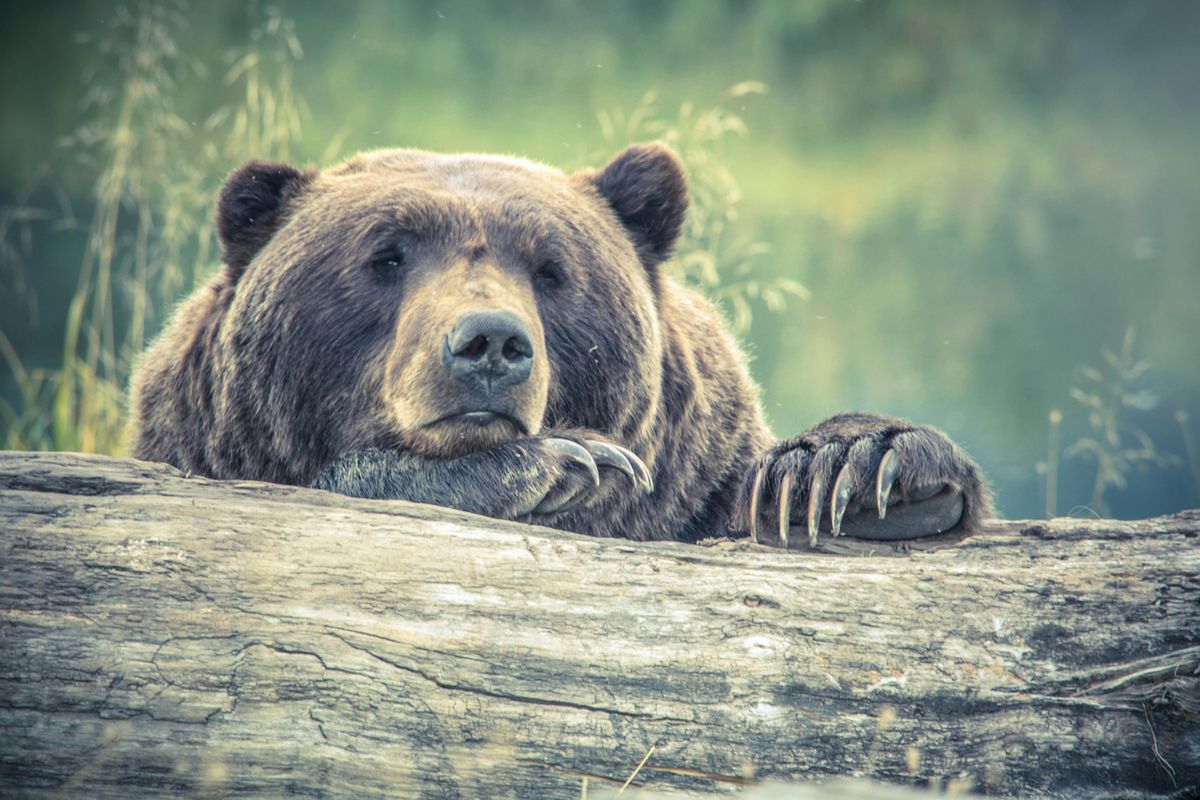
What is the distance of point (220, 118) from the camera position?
5.57 metres

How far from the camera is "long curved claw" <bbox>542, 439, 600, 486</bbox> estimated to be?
297 centimetres

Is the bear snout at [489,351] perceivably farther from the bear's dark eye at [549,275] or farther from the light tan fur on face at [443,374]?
the bear's dark eye at [549,275]

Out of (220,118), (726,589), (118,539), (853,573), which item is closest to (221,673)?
(118,539)

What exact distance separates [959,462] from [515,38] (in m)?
10.0

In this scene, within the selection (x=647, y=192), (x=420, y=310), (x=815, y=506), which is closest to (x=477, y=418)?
(x=420, y=310)

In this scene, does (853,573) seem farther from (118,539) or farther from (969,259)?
(969,259)

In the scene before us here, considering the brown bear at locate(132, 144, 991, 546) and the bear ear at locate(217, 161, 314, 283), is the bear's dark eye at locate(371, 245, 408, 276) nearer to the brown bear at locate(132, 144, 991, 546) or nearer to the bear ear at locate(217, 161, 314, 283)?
the brown bear at locate(132, 144, 991, 546)

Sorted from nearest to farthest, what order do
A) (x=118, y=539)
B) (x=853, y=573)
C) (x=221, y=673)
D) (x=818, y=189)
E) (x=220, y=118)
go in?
1. (x=221, y=673)
2. (x=118, y=539)
3. (x=853, y=573)
4. (x=220, y=118)
5. (x=818, y=189)

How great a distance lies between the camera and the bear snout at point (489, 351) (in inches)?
110

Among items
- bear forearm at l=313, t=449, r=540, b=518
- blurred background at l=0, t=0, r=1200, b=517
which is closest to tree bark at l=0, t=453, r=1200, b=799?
bear forearm at l=313, t=449, r=540, b=518

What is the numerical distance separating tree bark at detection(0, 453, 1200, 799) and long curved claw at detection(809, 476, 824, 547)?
0.45 metres

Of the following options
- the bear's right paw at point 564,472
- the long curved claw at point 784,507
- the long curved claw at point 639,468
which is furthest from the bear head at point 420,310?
the long curved claw at point 784,507

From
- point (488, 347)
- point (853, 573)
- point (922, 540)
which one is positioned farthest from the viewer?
point (922, 540)

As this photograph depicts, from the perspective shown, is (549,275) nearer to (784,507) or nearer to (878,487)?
(784,507)
